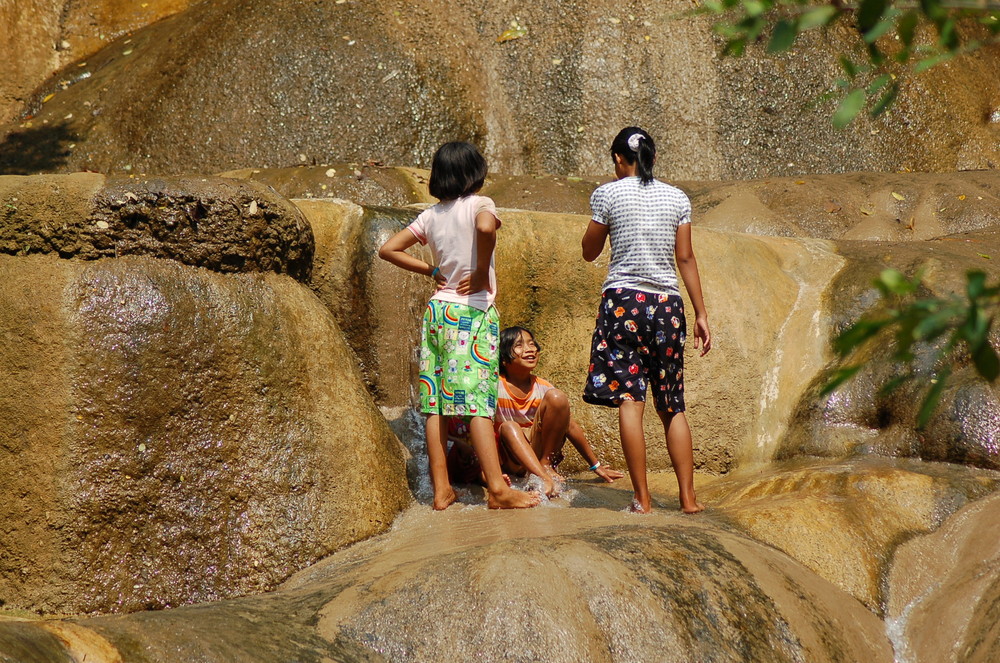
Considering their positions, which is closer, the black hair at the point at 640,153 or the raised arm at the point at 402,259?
the black hair at the point at 640,153

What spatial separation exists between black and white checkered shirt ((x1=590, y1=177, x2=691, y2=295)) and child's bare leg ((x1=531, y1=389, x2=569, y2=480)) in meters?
1.00

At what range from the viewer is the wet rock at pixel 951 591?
4555 mm

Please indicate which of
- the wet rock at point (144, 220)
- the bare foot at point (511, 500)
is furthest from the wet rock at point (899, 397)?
the wet rock at point (144, 220)

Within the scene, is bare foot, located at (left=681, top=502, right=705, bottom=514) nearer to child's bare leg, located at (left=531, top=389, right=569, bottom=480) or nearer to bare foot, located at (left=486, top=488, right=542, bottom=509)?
bare foot, located at (left=486, top=488, right=542, bottom=509)

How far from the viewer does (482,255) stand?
5.21 metres

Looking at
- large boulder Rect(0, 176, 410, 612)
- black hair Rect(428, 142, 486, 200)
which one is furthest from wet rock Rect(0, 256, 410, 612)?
black hair Rect(428, 142, 486, 200)

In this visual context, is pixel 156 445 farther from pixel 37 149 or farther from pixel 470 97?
pixel 470 97

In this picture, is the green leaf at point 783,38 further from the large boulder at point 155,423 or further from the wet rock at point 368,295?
the wet rock at point 368,295

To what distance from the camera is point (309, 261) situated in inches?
243

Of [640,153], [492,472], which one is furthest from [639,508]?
[640,153]

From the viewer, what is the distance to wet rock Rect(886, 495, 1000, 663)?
14.9 ft

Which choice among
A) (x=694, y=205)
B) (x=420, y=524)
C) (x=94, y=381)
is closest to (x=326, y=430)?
(x=420, y=524)

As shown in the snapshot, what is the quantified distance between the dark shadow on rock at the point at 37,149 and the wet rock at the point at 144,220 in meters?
5.74

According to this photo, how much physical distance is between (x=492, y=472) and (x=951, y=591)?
2.16 m
